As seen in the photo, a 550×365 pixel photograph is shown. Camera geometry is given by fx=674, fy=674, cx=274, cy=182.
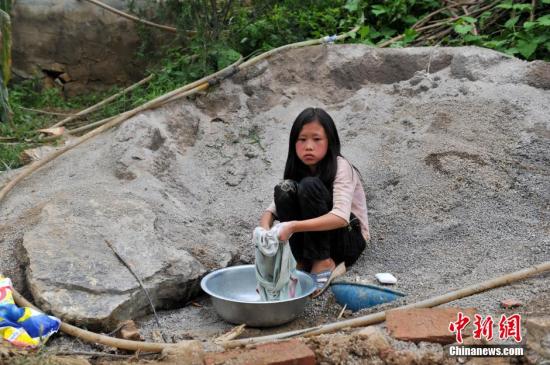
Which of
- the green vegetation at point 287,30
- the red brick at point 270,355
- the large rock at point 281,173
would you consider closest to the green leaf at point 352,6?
the green vegetation at point 287,30

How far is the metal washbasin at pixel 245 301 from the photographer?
8.46ft

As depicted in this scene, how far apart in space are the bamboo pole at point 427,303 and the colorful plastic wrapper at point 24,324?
0.65 metres

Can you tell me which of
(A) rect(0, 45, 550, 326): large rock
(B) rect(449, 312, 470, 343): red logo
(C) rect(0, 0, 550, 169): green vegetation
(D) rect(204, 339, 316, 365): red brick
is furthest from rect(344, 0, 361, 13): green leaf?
(D) rect(204, 339, 316, 365): red brick

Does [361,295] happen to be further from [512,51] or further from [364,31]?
[364,31]

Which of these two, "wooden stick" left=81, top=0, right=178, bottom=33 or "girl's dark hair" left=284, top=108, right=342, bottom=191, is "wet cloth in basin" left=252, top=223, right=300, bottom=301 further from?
"wooden stick" left=81, top=0, right=178, bottom=33

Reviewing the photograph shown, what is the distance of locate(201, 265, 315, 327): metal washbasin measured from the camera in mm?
2580

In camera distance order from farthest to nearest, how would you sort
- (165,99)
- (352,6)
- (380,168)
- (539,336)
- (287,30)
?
(352,6), (287,30), (165,99), (380,168), (539,336)

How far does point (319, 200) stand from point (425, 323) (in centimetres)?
78

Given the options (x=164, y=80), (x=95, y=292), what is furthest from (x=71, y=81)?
(x=95, y=292)

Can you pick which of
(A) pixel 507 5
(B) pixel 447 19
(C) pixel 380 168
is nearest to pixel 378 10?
(B) pixel 447 19

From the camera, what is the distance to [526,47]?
14.2ft

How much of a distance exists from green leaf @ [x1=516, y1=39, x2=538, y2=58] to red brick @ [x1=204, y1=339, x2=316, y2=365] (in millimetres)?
2904

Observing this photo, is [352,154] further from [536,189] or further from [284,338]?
[284,338]

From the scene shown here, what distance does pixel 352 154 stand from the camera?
3824 millimetres
